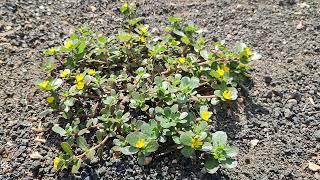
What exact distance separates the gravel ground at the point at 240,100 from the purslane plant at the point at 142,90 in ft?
0.34

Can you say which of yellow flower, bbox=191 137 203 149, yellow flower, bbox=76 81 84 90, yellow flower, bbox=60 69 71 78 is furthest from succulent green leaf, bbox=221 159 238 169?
yellow flower, bbox=60 69 71 78

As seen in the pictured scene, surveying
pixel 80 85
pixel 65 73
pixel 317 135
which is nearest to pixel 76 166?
pixel 80 85

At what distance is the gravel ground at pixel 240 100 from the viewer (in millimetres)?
2166

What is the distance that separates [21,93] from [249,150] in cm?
134

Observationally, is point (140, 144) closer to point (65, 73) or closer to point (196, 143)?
point (196, 143)

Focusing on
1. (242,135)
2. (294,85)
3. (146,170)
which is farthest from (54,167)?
(294,85)

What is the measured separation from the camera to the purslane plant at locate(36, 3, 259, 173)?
2125 millimetres

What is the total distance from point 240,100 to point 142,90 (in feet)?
1.96

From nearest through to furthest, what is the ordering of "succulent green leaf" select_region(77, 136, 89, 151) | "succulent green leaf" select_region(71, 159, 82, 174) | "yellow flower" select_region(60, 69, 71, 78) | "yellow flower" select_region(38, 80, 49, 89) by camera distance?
"succulent green leaf" select_region(71, 159, 82, 174)
"succulent green leaf" select_region(77, 136, 89, 151)
"yellow flower" select_region(38, 80, 49, 89)
"yellow flower" select_region(60, 69, 71, 78)

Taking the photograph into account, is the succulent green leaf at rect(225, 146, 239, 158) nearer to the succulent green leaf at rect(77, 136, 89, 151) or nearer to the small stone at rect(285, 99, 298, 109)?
the small stone at rect(285, 99, 298, 109)

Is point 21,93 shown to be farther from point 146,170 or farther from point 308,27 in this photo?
point 308,27

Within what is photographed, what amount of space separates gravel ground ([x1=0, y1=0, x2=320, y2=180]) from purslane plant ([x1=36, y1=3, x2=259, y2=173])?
0.10m

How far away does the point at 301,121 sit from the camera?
8.05ft

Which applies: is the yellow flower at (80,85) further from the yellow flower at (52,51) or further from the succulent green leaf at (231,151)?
the succulent green leaf at (231,151)
